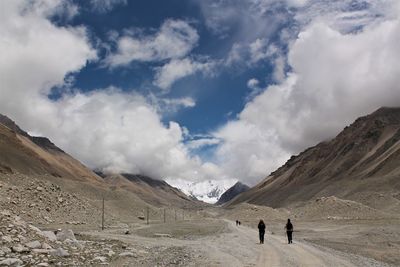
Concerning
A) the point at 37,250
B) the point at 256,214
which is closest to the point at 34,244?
the point at 37,250

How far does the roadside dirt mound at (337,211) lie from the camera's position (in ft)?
345

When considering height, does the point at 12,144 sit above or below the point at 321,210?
above

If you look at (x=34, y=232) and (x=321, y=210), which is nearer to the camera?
(x=34, y=232)

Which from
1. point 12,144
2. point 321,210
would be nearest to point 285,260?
point 321,210

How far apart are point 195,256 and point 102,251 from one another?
226 inches

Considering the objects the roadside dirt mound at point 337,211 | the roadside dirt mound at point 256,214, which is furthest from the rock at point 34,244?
the roadside dirt mound at point 256,214

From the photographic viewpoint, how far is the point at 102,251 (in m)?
29.1

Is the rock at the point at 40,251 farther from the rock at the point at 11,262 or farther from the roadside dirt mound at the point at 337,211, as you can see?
the roadside dirt mound at the point at 337,211

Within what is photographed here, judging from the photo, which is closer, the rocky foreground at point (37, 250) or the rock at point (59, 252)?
the rocky foreground at point (37, 250)

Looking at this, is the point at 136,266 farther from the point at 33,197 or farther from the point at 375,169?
the point at 375,169

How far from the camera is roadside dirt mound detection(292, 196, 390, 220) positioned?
345ft

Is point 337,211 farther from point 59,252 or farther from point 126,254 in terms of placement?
point 59,252

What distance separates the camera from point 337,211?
113 m

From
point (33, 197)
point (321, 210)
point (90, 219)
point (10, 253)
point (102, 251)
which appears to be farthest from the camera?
point (321, 210)
